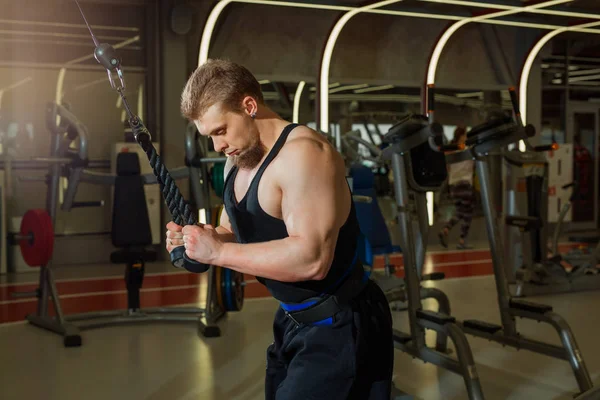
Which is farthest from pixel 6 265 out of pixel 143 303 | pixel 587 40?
pixel 587 40

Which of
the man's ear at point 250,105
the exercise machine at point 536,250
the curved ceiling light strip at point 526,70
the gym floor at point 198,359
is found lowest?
the gym floor at point 198,359

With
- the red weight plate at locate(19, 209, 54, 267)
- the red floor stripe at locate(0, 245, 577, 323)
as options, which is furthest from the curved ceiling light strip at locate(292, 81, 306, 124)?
the red weight plate at locate(19, 209, 54, 267)

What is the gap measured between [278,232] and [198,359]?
2784 mm

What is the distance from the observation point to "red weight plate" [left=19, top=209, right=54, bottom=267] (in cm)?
523

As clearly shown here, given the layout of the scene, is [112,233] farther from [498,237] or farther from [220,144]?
[220,144]

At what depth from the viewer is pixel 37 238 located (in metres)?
5.28

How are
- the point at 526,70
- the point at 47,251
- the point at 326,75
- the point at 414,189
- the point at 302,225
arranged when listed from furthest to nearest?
the point at 526,70 → the point at 326,75 → the point at 47,251 → the point at 414,189 → the point at 302,225

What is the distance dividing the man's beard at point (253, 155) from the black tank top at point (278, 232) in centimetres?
3

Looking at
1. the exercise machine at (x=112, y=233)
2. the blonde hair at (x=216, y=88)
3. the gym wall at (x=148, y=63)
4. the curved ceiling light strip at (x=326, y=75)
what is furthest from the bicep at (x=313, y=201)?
the curved ceiling light strip at (x=326, y=75)

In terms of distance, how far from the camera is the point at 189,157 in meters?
5.35

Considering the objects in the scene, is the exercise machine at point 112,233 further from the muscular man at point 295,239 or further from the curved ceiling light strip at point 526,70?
the curved ceiling light strip at point 526,70

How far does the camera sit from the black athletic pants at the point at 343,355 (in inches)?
80.0

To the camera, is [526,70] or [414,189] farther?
[526,70]

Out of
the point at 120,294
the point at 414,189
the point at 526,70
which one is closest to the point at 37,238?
the point at 120,294
